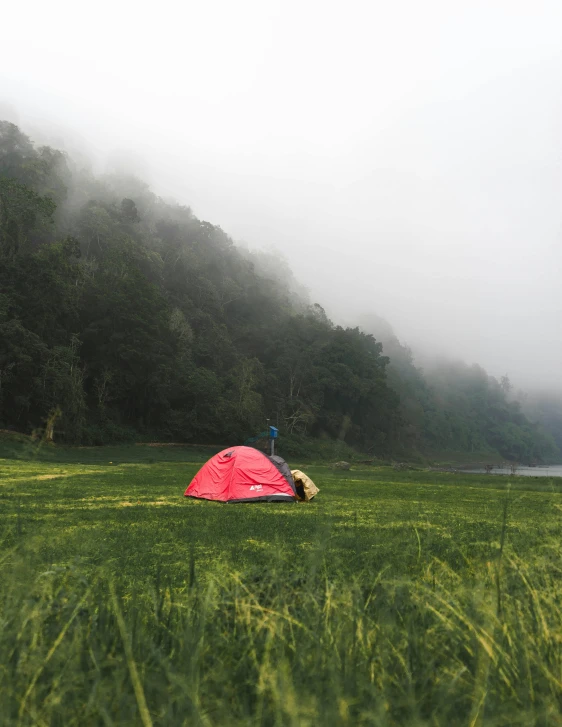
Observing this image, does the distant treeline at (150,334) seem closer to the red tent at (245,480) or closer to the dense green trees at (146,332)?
the dense green trees at (146,332)

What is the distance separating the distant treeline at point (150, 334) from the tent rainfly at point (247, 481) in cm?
855

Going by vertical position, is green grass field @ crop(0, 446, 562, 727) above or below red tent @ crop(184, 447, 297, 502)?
above

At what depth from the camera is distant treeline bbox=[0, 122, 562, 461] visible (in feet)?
126

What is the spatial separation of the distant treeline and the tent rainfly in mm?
8550

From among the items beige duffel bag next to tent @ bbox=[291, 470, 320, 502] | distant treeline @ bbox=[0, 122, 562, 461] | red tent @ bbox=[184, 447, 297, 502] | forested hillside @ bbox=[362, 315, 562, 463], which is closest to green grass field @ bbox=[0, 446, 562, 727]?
red tent @ bbox=[184, 447, 297, 502]

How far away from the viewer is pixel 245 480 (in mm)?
12719

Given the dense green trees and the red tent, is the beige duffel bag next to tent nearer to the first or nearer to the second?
the red tent

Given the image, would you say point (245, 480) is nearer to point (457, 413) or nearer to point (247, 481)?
point (247, 481)

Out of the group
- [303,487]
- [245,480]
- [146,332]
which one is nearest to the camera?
[245,480]

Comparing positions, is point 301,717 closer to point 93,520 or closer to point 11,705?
point 11,705

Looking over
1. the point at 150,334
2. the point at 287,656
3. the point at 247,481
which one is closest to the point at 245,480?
the point at 247,481

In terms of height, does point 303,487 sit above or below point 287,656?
below

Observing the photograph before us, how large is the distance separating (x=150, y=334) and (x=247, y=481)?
35.2 meters

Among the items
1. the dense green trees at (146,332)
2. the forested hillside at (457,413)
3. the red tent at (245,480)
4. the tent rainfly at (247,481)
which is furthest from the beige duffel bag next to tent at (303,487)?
the forested hillside at (457,413)
